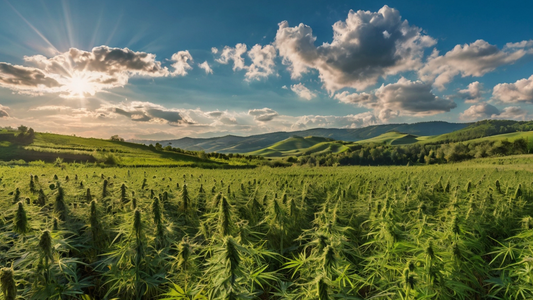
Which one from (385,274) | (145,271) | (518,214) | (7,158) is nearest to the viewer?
(385,274)

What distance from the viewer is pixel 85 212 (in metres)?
5.00

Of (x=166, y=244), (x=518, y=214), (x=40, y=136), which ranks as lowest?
(x=518, y=214)

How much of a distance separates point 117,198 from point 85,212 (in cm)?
133

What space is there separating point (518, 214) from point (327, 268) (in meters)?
8.05

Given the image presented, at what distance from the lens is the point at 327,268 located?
2.27 metres

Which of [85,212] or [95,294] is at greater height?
[85,212]

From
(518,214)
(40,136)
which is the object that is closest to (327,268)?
(518,214)

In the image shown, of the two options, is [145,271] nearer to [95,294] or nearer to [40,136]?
[95,294]

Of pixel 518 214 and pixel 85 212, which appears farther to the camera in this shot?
pixel 518 214

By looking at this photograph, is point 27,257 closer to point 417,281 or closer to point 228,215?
point 228,215

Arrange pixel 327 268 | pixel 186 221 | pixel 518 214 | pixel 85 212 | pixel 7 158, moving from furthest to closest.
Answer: pixel 7 158 → pixel 518 214 → pixel 186 221 → pixel 85 212 → pixel 327 268

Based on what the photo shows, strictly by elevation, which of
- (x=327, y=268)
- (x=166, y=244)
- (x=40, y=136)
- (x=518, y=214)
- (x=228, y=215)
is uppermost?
(x=40, y=136)

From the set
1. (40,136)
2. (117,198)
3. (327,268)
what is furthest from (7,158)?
(327,268)

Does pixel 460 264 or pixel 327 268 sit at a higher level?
pixel 327 268
